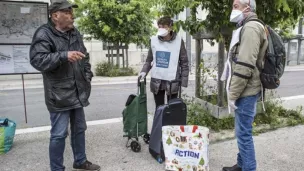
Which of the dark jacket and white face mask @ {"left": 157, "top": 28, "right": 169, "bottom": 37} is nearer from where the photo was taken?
the dark jacket

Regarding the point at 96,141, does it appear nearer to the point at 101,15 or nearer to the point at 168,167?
the point at 168,167

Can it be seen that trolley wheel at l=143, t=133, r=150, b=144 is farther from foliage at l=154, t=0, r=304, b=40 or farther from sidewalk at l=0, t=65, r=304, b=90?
sidewalk at l=0, t=65, r=304, b=90

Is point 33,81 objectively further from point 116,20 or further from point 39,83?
point 116,20

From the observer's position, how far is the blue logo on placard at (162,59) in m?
3.78

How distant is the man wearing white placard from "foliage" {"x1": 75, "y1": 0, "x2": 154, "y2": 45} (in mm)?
8113

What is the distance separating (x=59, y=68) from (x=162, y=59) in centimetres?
137

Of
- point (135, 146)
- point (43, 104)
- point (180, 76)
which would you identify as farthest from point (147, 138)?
point (43, 104)

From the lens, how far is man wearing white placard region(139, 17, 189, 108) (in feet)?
12.3

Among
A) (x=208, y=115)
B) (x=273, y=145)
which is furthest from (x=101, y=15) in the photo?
(x=273, y=145)

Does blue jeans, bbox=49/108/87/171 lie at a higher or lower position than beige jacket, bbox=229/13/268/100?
lower

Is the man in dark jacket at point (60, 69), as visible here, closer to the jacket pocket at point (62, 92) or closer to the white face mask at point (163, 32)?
the jacket pocket at point (62, 92)

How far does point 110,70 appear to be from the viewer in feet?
43.4

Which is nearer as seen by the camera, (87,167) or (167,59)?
(87,167)

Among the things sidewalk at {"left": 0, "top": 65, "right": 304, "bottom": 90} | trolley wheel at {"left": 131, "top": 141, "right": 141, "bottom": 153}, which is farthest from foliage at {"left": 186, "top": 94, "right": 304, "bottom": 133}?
sidewalk at {"left": 0, "top": 65, "right": 304, "bottom": 90}
